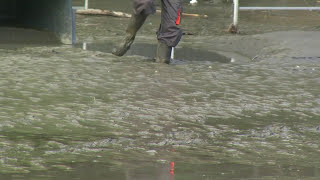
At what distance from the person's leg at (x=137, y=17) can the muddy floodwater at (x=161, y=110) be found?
0.18 m

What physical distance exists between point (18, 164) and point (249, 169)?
1264 mm

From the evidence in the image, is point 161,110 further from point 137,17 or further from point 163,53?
point 137,17

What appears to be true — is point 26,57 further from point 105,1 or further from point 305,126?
point 105,1

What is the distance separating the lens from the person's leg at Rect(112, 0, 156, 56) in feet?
27.3

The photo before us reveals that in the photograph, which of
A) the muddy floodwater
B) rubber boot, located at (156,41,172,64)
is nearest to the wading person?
rubber boot, located at (156,41,172,64)

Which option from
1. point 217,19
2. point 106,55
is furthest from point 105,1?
point 106,55

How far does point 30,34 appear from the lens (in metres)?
11.0

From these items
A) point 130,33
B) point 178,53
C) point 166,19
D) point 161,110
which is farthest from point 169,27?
point 161,110

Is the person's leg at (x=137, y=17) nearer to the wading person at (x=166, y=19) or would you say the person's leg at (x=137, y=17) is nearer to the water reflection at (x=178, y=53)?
the wading person at (x=166, y=19)

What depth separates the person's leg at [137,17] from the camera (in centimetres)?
834

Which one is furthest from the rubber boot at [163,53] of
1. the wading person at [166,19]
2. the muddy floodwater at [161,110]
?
the muddy floodwater at [161,110]

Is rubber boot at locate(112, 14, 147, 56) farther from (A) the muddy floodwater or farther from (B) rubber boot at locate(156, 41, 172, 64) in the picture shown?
(B) rubber boot at locate(156, 41, 172, 64)

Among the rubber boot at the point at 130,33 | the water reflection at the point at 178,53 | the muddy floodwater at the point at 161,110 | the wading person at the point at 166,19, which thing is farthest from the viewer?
the water reflection at the point at 178,53

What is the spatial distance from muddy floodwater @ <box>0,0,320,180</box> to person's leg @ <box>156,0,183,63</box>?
7.9 inches
